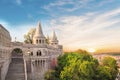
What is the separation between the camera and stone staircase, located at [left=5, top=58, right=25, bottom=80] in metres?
56.9

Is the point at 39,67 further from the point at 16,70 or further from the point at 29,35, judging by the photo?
the point at 29,35

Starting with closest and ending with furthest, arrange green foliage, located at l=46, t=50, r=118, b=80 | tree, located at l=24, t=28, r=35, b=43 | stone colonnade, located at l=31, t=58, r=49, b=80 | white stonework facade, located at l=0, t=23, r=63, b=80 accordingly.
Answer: green foliage, located at l=46, t=50, r=118, b=80
white stonework facade, located at l=0, t=23, r=63, b=80
stone colonnade, located at l=31, t=58, r=49, b=80
tree, located at l=24, t=28, r=35, b=43

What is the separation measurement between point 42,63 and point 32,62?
102 inches

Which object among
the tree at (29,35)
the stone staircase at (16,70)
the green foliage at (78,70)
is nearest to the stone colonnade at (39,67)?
the stone staircase at (16,70)

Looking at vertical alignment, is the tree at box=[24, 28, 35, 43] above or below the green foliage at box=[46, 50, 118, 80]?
above

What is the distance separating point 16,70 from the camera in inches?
2393

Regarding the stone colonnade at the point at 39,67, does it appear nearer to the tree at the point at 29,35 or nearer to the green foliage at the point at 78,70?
the green foliage at the point at 78,70

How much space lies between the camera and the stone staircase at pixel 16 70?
5692 centimetres

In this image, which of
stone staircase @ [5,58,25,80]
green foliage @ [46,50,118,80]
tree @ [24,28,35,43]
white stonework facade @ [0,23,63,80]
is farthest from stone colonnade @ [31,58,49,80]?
tree @ [24,28,35,43]

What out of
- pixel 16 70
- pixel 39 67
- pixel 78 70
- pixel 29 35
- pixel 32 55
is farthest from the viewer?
pixel 29 35

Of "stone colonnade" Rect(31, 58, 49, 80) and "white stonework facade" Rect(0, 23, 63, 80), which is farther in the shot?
"stone colonnade" Rect(31, 58, 49, 80)

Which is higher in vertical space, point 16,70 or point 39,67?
point 39,67

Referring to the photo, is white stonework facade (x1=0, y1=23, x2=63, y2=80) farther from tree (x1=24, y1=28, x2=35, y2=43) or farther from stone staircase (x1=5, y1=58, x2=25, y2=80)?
tree (x1=24, y1=28, x2=35, y2=43)

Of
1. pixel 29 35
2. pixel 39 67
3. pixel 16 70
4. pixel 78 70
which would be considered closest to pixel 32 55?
pixel 39 67
